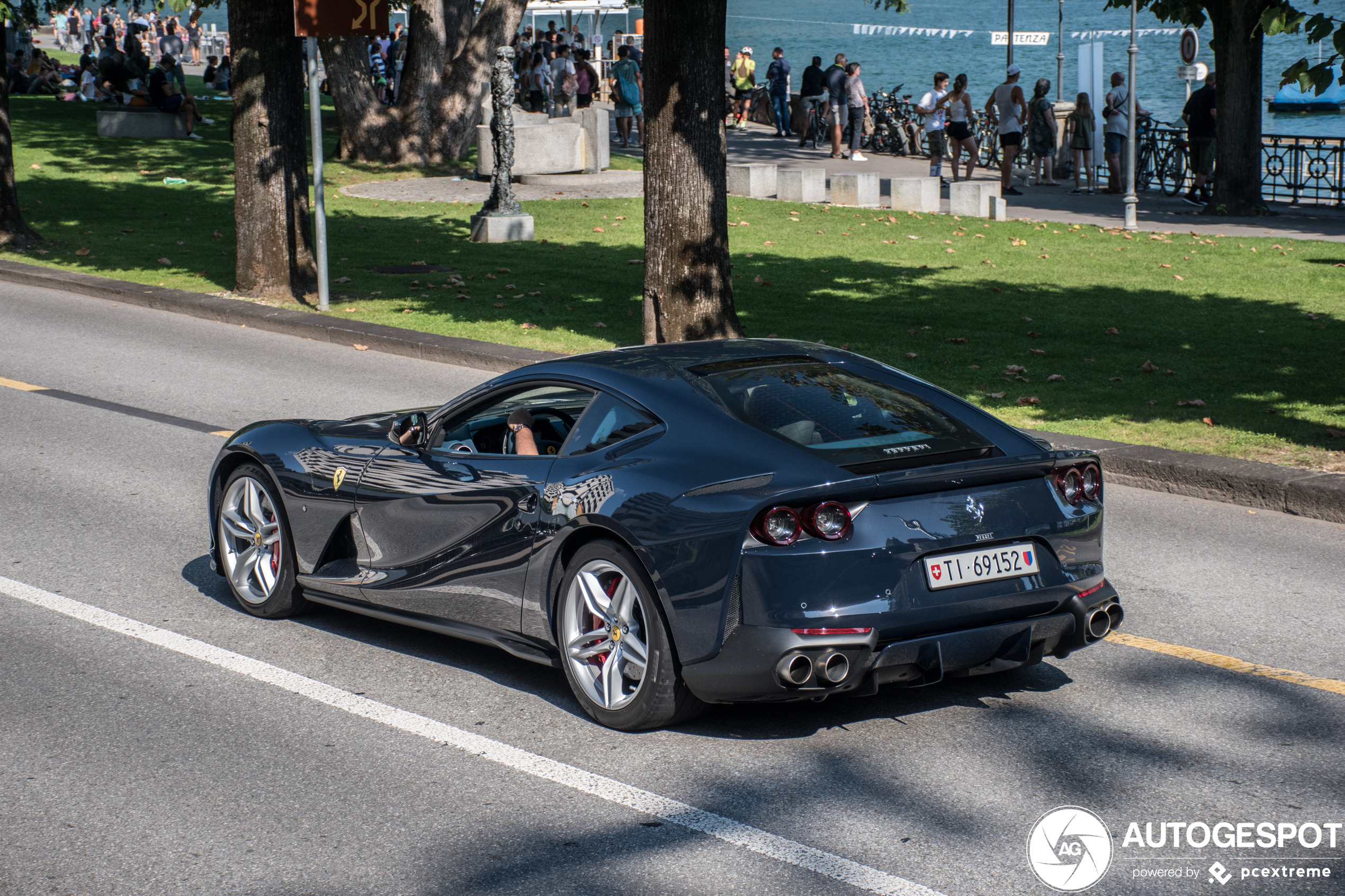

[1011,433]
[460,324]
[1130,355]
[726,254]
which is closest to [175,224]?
[460,324]

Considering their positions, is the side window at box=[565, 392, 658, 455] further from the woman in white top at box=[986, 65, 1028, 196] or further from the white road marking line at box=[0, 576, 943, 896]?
the woman in white top at box=[986, 65, 1028, 196]

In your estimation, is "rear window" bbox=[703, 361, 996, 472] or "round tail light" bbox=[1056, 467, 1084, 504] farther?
"round tail light" bbox=[1056, 467, 1084, 504]

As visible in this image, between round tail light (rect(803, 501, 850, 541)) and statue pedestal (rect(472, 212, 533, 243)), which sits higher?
statue pedestal (rect(472, 212, 533, 243))

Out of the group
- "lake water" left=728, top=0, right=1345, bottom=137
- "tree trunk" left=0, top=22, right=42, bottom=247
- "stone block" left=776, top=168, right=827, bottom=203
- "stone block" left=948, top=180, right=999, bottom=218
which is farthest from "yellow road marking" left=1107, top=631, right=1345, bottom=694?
"lake water" left=728, top=0, right=1345, bottom=137

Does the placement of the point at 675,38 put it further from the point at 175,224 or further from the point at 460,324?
the point at 175,224

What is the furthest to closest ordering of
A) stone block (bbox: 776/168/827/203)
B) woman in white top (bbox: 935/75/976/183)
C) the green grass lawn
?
woman in white top (bbox: 935/75/976/183) < stone block (bbox: 776/168/827/203) < the green grass lawn

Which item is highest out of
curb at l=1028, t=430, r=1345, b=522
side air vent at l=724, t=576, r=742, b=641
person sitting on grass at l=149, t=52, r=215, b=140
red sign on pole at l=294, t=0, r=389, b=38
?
person sitting on grass at l=149, t=52, r=215, b=140

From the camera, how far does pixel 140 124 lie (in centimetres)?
3216

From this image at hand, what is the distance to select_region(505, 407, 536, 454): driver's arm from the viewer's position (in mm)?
5863

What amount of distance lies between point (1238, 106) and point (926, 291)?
30.1 feet

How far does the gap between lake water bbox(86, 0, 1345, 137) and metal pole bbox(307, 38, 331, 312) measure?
61.0m

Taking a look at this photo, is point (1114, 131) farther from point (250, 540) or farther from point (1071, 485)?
point (1071, 485)

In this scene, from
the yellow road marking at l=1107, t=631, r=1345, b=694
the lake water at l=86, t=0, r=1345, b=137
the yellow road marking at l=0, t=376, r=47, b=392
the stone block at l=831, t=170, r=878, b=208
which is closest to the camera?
the yellow road marking at l=1107, t=631, r=1345, b=694

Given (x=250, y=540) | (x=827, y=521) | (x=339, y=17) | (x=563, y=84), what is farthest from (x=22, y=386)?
(x=563, y=84)
